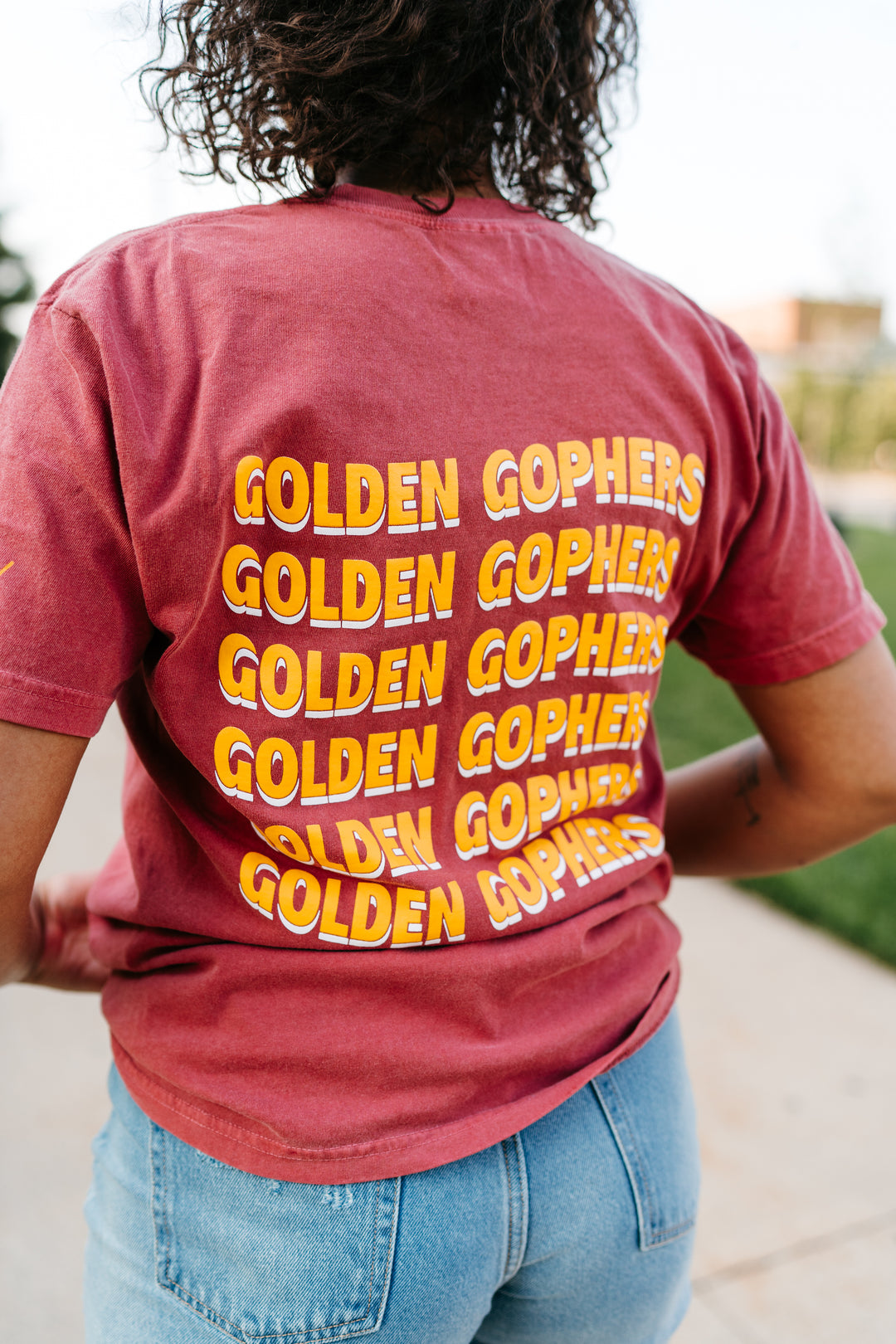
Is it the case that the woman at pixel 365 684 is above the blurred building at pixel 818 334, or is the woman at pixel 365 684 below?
above

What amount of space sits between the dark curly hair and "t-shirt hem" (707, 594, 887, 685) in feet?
2.00

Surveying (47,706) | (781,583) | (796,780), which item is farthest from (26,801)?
(796,780)

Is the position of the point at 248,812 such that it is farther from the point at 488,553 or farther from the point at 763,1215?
the point at 763,1215

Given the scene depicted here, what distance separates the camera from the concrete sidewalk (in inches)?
90.4

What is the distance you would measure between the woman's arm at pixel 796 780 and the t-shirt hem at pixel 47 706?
2.68 ft

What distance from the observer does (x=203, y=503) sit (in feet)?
2.79

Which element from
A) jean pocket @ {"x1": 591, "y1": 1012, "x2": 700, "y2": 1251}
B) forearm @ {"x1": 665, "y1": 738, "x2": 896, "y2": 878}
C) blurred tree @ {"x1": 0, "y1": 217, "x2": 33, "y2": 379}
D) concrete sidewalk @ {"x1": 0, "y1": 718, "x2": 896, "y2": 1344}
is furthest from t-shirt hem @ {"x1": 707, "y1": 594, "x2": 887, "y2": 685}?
blurred tree @ {"x1": 0, "y1": 217, "x2": 33, "y2": 379}

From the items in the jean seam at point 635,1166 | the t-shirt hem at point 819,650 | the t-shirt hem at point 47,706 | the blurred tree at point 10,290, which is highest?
the t-shirt hem at point 47,706

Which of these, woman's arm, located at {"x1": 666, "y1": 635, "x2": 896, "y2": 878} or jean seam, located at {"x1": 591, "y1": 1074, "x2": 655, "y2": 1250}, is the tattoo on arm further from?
jean seam, located at {"x1": 591, "y1": 1074, "x2": 655, "y2": 1250}

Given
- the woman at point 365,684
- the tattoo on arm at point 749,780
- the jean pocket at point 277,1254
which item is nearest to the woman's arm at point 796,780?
the tattoo on arm at point 749,780

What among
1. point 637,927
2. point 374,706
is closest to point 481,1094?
point 637,927

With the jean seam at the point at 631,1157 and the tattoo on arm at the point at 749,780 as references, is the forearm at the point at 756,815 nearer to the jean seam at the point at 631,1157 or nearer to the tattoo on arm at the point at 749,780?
the tattoo on arm at the point at 749,780

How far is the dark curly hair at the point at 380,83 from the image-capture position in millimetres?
955

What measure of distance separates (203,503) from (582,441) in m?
0.36
